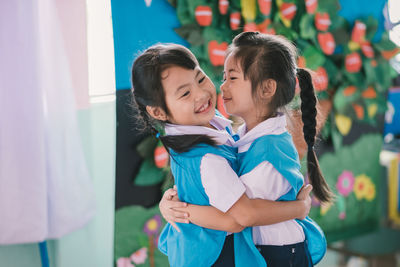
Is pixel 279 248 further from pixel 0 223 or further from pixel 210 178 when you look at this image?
pixel 0 223

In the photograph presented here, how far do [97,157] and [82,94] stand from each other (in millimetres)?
279

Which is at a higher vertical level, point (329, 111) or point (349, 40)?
point (349, 40)

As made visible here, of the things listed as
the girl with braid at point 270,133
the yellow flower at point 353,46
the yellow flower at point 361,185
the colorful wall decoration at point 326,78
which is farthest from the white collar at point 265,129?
the yellow flower at point 361,185

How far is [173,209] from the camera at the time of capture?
1.19 meters

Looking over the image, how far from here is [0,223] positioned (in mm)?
1542

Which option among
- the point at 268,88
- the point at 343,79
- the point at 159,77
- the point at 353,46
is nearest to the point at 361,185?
the point at 343,79

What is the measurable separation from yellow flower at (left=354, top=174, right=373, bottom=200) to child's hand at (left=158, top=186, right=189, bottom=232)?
173 centimetres

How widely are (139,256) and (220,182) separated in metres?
1.02

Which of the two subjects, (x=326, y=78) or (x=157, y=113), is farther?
(x=326, y=78)

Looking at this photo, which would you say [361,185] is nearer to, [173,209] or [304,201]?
[304,201]

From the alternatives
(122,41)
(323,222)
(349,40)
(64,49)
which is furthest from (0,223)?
(349,40)

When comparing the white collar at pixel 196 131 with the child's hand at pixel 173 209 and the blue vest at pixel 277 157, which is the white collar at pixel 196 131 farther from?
the child's hand at pixel 173 209

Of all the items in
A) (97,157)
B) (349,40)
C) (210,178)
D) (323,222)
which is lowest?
(323,222)

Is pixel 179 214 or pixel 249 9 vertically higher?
pixel 249 9
